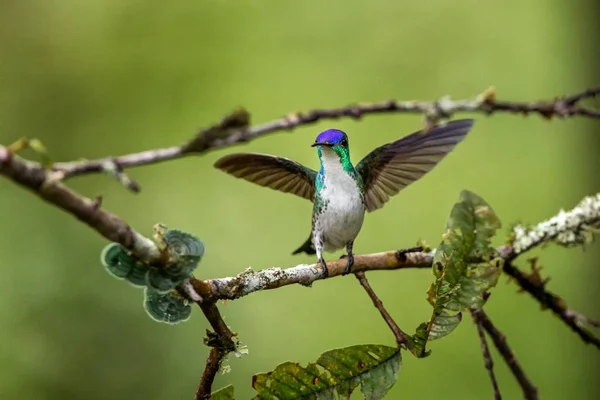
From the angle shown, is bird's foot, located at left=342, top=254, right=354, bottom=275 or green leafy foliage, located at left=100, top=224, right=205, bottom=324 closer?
green leafy foliage, located at left=100, top=224, right=205, bottom=324

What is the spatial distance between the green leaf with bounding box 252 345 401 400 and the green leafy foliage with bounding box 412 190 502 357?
4 cm

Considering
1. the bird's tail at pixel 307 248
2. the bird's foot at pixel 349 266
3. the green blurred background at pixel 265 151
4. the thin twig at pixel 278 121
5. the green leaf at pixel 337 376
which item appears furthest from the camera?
the green blurred background at pixel 265 151

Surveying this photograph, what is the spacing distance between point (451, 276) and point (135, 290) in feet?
5.95

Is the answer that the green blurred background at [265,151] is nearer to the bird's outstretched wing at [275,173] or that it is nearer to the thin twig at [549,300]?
the bird's outstretched wing at [275,173]

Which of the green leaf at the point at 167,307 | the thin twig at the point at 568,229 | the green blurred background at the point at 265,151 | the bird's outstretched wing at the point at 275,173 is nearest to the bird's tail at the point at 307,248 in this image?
the bird's outstretched wing at the point at 275,173

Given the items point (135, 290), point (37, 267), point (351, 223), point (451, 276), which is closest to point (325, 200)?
point (351, 223)

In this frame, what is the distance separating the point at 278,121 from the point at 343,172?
557 millimetres

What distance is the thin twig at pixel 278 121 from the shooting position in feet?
1.55

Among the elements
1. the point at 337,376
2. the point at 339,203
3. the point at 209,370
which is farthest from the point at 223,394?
the point at 339,203

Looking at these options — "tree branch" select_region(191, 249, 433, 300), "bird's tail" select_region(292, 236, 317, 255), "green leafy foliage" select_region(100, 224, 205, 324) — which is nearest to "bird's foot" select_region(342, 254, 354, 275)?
"tree branch" select_region(191, 249, 433, 300)

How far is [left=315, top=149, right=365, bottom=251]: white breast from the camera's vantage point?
1084 mm

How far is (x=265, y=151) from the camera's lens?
8.55ft

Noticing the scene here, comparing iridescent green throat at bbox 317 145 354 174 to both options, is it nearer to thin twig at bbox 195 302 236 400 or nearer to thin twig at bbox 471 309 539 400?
thin twig at bbox 471 309 539 400

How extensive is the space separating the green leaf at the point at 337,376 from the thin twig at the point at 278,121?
0.92ft
